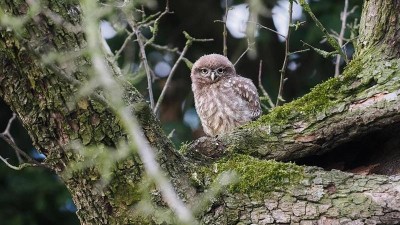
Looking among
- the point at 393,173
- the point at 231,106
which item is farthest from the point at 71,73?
the point at 231,106

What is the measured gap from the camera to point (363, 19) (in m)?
3.91

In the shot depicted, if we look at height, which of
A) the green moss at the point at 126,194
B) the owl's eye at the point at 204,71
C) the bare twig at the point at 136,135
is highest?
the owl's eye at the point at 204,71

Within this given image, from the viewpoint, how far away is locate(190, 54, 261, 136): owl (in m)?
5.37

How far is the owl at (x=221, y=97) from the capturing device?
537 centimetres

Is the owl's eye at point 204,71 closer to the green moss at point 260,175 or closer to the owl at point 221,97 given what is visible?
the owl at point 221,97

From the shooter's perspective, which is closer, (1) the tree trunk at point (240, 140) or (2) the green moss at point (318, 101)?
(1) the tree trunk at point (240, 140)

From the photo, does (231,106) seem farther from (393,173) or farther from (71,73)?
(71,73)

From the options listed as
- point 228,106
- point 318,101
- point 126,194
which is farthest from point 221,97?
point 126,194

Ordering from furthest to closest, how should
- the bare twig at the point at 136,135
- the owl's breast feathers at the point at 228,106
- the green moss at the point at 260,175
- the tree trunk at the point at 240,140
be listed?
the owl's breast feathers at the point at 228,106
the green moss at the point at 260,175
the tree trunk at the point at 240,140
the bare twig at the point at 136,135

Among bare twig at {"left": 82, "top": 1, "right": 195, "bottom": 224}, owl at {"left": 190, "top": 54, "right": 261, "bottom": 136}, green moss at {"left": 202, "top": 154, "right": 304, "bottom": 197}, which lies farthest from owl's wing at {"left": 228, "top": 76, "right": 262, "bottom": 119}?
bare twig at {"left": 82, "top": 1, "right": 195, "bottom": 224}

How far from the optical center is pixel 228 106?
5.43 metres

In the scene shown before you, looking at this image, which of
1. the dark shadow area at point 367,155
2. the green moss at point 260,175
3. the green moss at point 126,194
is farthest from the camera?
the dark shadow area at point 367,155

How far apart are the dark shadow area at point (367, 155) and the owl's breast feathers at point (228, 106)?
172 cm

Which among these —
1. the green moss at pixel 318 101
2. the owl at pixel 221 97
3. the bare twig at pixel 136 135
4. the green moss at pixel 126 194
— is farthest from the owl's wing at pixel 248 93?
the bare twig at pixel 136 135
